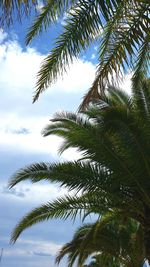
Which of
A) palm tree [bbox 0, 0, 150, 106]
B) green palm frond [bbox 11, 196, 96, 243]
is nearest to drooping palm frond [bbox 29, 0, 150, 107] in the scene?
palm tree [bbox 0, 0, 150, 106]

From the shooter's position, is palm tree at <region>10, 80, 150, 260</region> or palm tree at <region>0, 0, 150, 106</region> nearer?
palm tree at <region>0, 0, 150, 106</region>

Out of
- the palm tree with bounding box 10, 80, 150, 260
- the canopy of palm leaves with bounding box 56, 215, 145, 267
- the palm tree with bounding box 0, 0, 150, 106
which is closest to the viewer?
the palm tree with bounding box 0, 0, 150, 106

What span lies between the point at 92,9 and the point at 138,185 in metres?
6.79

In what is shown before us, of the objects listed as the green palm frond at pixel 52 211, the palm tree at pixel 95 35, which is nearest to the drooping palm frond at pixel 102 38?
the palm tree at pixel 95 35

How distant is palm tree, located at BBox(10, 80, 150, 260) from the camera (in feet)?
39.9

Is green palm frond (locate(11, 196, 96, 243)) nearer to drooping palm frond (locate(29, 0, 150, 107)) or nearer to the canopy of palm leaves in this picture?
the canopy of palm leaves

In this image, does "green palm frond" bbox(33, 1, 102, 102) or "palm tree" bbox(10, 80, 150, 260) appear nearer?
"green palm frond" bbox(33, 1, 102, 102)

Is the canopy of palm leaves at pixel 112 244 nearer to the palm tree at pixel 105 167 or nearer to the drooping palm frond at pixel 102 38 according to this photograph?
the palm tree at pixel 105 167

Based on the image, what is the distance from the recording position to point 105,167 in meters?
13.1

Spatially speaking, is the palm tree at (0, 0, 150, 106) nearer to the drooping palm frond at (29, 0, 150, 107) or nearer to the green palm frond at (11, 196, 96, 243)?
the drooping palm frond at (29, 0, 150, 107)

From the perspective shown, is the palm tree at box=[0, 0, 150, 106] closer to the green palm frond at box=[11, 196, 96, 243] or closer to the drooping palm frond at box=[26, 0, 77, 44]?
the drooping palm frond at box=[26, 0, 77, 44]

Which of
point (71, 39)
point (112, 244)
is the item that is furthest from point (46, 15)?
point (112, 244)

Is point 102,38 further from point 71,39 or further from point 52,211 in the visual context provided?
point 52,211

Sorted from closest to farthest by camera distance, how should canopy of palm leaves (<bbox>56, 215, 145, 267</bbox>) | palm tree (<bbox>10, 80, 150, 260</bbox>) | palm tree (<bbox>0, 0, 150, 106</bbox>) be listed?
palm tree (<bbox>0, 0, 150, 106</bbox>) → palm tree (<bbox>10, 80, 150, 260</bbox>) → canopy of palm leaves (<bbox>56, 215, 145, 267</bbox>)
